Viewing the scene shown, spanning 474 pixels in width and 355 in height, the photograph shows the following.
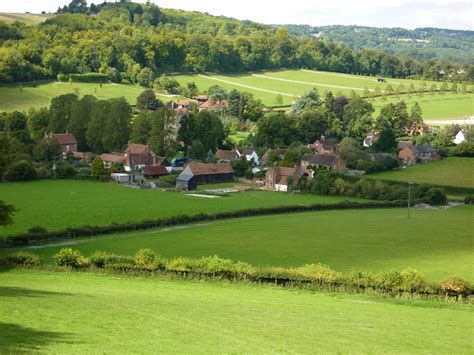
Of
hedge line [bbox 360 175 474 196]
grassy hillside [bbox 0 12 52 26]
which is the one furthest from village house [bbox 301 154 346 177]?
grassy hillside [bbox 0 12 52 26]

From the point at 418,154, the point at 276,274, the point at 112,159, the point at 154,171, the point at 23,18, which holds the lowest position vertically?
the point at 154,171

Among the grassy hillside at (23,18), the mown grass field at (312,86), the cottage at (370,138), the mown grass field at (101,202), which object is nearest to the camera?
the mown grass field at (101,202)

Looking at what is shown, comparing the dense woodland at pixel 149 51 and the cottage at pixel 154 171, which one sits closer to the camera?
the cottage at pixel 154 171

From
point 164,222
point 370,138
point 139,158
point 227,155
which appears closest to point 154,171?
point 139,158

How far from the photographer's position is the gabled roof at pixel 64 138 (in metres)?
75.4

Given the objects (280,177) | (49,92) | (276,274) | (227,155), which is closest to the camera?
(276,274)

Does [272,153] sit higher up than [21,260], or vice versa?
[21,260]

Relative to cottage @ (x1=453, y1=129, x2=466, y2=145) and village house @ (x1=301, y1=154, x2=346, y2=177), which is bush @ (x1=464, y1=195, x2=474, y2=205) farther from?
cottage @ (x1=453, y1=129, x2=466, y2=145)

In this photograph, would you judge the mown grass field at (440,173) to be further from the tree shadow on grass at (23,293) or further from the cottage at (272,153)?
the tree shadow on grass at (23,293)

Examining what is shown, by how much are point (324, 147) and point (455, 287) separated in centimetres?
5595

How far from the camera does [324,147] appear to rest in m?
81.2

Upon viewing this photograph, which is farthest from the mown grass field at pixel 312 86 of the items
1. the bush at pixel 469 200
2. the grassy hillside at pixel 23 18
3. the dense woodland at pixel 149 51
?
the bush at pixel 469 200

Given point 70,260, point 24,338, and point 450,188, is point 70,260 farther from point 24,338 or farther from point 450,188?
point 450,188

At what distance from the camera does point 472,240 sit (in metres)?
40.0
